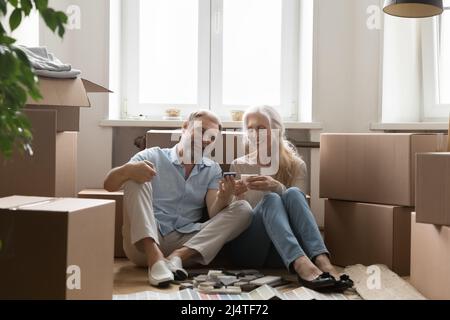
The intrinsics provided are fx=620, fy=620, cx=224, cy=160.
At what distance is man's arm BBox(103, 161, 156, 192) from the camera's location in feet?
8.27

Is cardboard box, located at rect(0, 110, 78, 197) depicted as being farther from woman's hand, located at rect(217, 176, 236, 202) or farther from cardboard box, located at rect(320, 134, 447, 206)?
cardboard box, located at rect(320, 134, 447, 206)

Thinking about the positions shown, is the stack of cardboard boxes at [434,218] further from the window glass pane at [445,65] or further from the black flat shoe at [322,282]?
the window glass pane at [445,65]

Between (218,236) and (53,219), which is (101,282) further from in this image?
(218,236)

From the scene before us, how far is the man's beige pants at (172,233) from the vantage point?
2486 millimetres

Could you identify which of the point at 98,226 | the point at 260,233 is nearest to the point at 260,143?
the point at 260,233

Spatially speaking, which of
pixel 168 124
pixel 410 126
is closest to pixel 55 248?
pixel 168 124

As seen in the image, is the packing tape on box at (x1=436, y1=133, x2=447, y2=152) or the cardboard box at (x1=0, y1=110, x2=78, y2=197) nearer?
the cardboard box at (x1=0, y1=110, x2=78, y2=197)

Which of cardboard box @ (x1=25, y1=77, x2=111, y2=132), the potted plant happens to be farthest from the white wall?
the potted plant

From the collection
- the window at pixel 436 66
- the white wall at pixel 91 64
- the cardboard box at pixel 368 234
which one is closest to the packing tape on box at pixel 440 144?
the cardboard box at pixel 368 234

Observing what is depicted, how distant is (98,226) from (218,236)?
3.14 feet

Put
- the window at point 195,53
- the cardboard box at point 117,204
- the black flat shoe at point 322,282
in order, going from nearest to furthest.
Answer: the black flat shoe at point 322,282 → the cardboard box at point 117,204 → the window at point 195,53

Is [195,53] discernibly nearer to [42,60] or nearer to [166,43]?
[166,43]

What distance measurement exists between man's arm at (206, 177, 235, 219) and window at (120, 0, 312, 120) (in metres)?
1.04

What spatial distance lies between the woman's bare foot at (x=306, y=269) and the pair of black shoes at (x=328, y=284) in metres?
0.02
